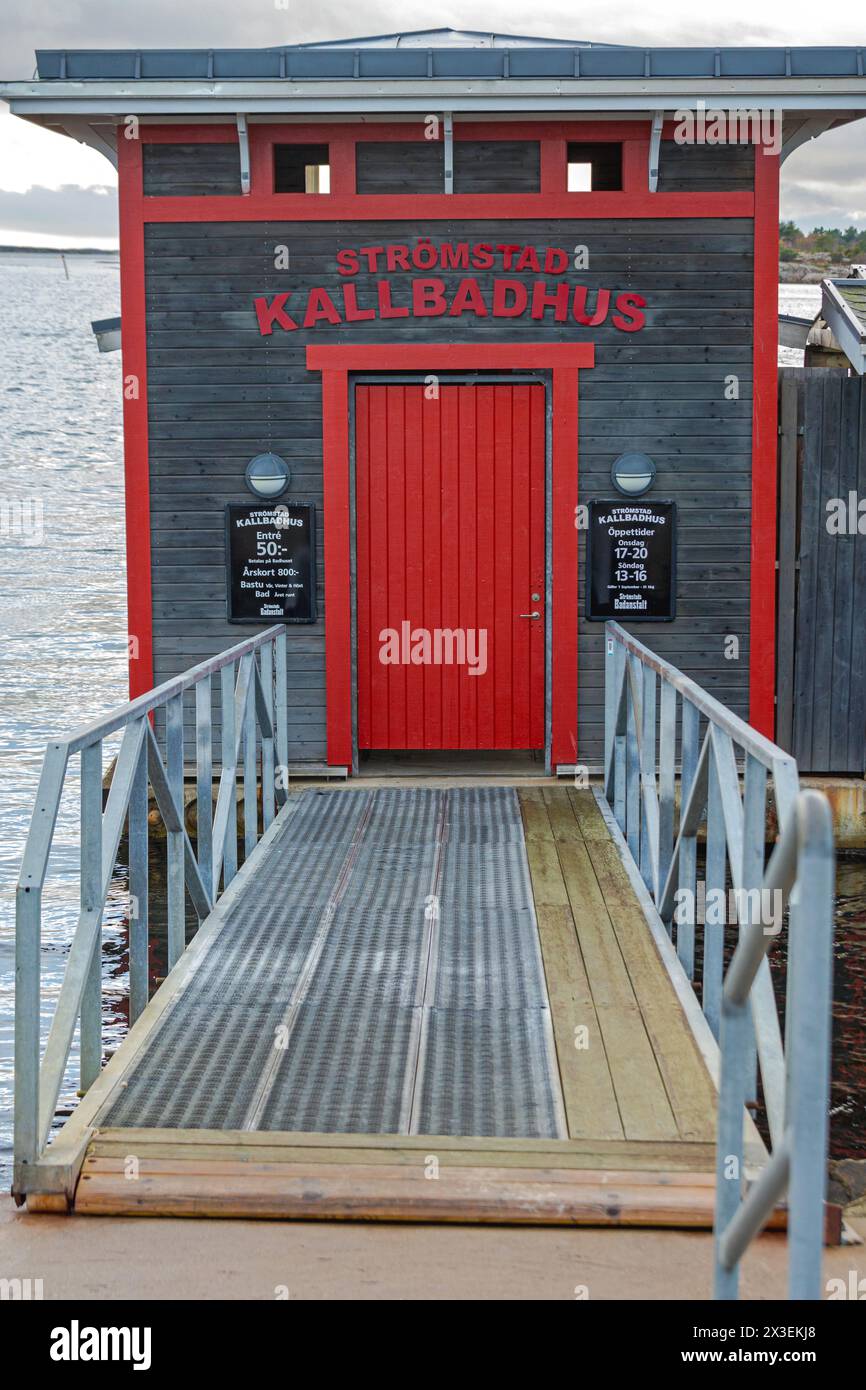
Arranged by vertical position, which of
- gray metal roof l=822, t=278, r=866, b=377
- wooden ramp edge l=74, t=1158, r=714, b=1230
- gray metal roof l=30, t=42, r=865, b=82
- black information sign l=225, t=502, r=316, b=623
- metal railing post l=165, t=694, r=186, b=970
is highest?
gray metal roof l=30, t=42, r=865, b=82

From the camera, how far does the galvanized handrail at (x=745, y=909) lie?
2.37 m

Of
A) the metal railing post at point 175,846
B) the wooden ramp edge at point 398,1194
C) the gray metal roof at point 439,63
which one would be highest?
the gray metal roof at point 439,63

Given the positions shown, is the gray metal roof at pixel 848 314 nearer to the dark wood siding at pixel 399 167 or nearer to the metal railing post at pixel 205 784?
the dark wood siding at pixel 399 167

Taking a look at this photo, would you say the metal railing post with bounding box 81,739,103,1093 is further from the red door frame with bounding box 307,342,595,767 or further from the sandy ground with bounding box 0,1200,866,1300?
the red door frame with bounding box 307,342,595,767

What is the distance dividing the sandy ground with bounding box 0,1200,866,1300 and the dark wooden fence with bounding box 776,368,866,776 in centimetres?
526

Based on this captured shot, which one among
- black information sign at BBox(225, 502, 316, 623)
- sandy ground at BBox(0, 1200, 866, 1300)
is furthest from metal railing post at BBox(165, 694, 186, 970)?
black information sign at BBox(225, 502, 316, 623)

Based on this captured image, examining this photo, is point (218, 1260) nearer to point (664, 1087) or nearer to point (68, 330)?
point (664, 1087)

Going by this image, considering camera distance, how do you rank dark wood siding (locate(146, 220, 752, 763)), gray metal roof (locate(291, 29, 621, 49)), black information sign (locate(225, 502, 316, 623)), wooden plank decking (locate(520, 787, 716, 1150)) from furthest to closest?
gray metal roof (locate(291, 29, 621, 49)) → black information sign (locate(225, 502, 316, 623)) → dark wood siding (locate(146, 220, 752, 763)) → wooden plank decking (locate(520, 787, 716, 1150))

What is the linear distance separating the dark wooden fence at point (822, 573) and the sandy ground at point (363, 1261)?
17.3ft

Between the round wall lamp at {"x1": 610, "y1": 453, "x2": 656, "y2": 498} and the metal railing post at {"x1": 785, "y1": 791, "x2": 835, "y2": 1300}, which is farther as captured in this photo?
the round wall lamp at {"x1": 610, "y1": 453, "x2": 656, "y2": 498}

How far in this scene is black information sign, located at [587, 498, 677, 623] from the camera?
8812 mm

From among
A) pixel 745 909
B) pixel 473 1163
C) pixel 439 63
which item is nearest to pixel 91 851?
pixel 473 1163

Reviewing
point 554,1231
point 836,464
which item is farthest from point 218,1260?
point 836,464

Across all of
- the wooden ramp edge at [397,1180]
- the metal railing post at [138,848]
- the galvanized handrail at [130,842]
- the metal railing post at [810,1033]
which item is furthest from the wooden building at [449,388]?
the metal railing post at [810,1033]
